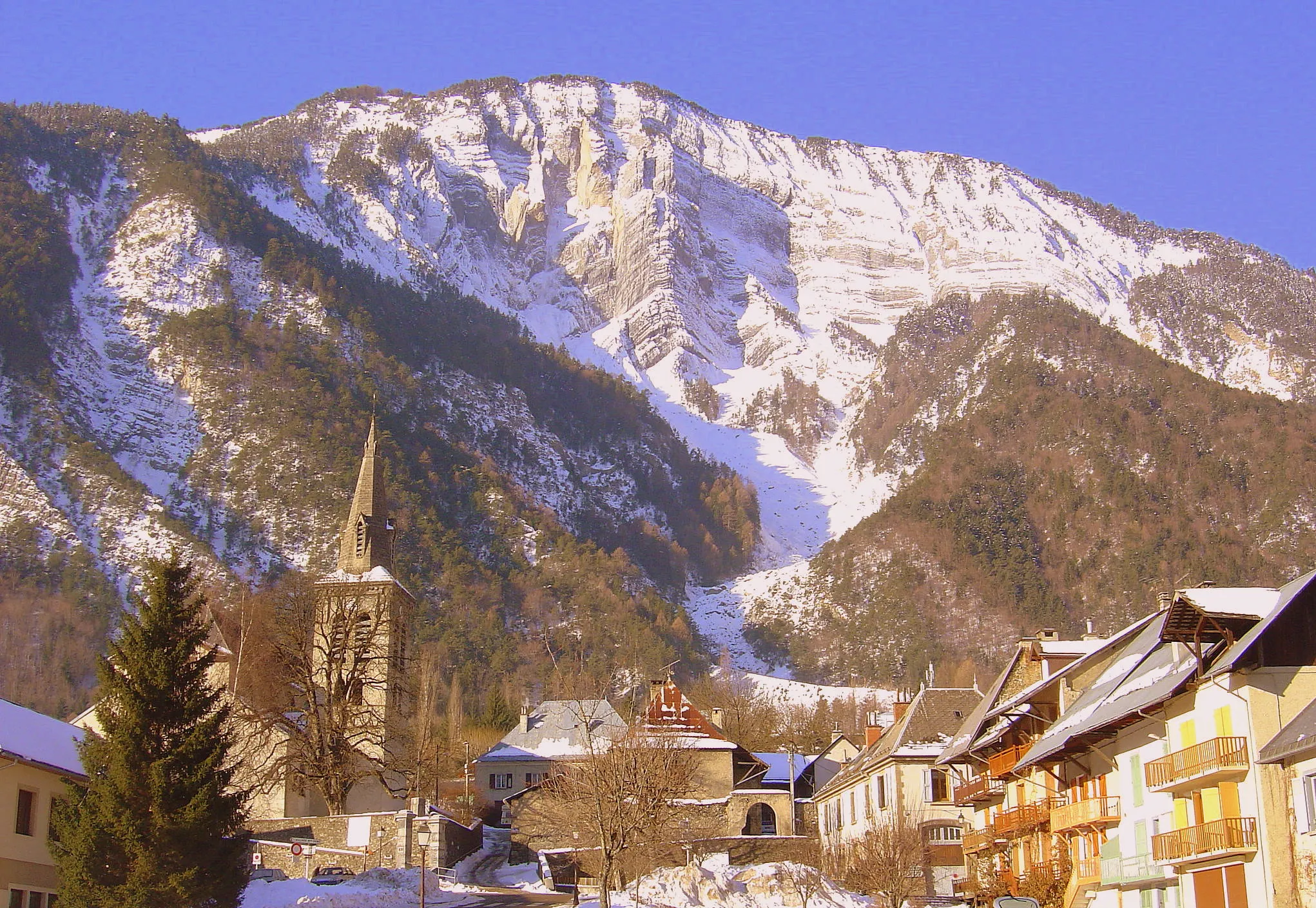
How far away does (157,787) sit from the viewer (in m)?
34.5

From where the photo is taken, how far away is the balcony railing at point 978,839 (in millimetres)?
49688

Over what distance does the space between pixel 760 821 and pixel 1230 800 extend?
1677 inches

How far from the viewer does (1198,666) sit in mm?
31516

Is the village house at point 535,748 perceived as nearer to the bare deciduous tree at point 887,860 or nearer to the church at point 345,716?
the church at point 345,716

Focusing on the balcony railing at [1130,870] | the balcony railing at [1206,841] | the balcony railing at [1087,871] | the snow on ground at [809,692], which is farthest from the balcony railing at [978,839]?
the snow on ground at [809,692]

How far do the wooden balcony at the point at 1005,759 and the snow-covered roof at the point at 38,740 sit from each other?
92.3 ft

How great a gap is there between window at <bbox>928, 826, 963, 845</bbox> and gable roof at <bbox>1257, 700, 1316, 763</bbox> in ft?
93.5

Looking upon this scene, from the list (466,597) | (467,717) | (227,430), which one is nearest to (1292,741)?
(467,717)

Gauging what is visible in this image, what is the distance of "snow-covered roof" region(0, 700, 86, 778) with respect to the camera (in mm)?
39312

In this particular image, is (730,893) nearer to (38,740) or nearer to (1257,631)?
(38,740)

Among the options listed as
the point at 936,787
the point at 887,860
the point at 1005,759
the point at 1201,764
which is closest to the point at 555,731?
the point at 936,787

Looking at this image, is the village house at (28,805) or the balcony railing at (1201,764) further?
the village house at (28,805)

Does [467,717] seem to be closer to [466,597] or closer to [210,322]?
[466,597]

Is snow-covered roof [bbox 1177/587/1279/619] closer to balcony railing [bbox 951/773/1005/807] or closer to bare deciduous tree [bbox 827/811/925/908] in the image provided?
balcony railing [bbox 951/773/1005/807]
